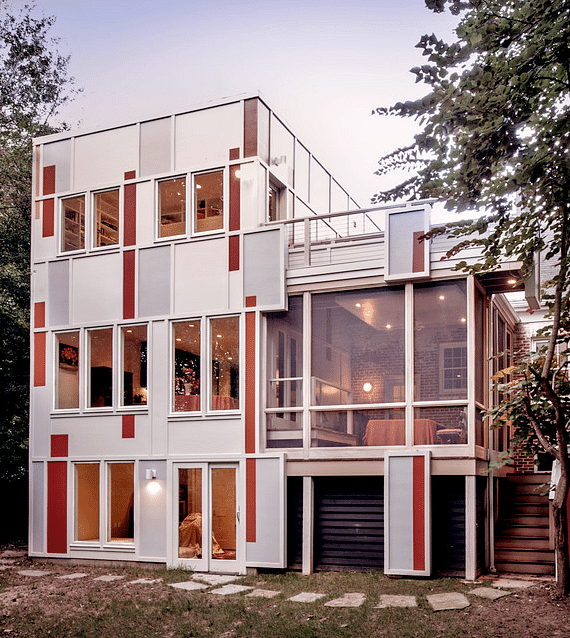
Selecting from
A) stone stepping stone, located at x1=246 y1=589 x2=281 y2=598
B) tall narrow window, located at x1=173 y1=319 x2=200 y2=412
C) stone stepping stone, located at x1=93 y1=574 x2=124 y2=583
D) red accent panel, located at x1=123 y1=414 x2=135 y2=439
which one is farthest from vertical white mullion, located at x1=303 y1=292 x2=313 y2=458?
stone stepping stone, located at x1=93 y1=574 x2=124 y2=583

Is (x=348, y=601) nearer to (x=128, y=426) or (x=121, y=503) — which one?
(x=121, y=503)

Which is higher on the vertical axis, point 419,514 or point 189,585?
point 419,514

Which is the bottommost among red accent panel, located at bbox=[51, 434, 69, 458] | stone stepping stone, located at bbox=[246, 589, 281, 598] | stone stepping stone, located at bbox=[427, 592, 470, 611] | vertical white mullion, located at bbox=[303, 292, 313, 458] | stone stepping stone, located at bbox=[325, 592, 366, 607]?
stone stepping stone, located at bbox=[246, 589, 281, 598]

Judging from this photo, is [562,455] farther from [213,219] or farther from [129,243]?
[129,243]

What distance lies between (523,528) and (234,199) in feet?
23.7

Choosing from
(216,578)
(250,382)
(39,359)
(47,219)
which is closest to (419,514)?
(216,578)

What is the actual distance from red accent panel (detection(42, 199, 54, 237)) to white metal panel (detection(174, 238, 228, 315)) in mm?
2961

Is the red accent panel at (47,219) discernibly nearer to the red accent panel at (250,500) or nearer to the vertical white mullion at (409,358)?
the red accent panel at (250,500)

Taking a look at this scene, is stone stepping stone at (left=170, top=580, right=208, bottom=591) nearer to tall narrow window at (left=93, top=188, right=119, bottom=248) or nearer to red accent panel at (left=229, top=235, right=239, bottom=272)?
red accent panel at (left=229, top=235, right=239, bottom=272)

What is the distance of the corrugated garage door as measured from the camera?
1170 cm

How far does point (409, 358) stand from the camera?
38.5ft

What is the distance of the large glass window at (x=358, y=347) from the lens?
1186 centimetres

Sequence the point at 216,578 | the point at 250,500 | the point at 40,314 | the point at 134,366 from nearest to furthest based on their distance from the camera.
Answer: the point at 216,578, the point at 250,500, the point at 134,366, the point at 40,314

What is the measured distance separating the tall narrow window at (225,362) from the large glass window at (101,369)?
2.13 meters
